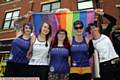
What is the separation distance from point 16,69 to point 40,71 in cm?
53

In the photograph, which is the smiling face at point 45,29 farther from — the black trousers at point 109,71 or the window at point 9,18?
the window at point 9,18

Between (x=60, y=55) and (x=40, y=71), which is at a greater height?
(x=60, y=55)

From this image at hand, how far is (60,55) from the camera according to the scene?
568cm

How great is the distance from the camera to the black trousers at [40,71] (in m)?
5.77

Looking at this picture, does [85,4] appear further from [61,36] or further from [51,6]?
[61,36]

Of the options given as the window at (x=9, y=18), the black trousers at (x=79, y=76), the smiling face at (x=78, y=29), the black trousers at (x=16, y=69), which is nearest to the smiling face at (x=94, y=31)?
the smiling face at (x=78, y=29)

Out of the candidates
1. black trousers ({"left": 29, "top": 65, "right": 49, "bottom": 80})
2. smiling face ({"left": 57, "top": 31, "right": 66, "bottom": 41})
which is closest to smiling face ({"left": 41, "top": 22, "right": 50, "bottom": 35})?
smiling face ({"left": 57, "top": 31, "right": 66, "bottom": 41})

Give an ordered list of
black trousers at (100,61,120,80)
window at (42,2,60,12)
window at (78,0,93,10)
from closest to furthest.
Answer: black trousers at (100,61,120,80) → window at (78,0,93,10) → window at (42,2,60,12)

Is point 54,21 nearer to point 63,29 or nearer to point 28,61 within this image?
point 63,29

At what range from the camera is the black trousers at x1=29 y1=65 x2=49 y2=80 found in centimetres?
577

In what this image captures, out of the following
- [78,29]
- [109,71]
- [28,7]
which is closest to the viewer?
[109,71]

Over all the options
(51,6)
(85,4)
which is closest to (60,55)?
(85,4)

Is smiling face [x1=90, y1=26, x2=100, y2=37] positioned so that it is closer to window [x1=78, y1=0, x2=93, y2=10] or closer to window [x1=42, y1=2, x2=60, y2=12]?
window [x1=78, y1=0, x2=93, y2=10]

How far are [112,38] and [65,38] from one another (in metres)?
1.10
